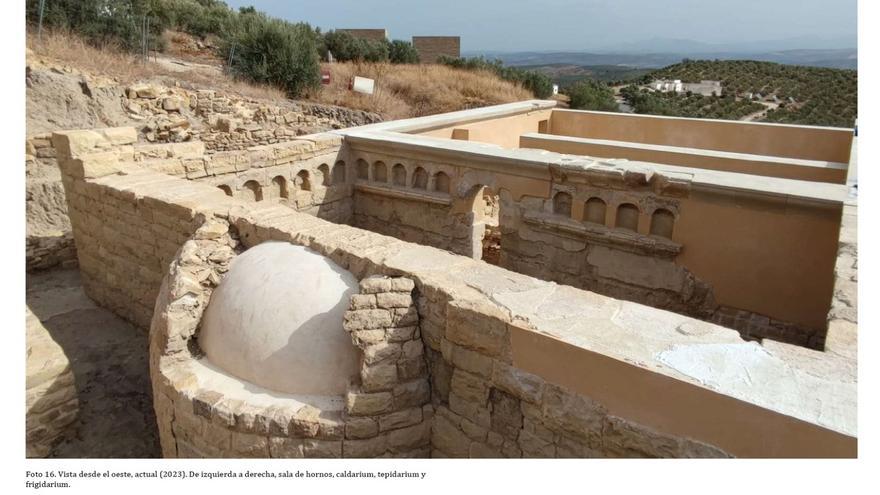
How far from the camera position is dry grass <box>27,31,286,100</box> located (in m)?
11.9

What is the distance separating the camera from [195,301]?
13.6ft

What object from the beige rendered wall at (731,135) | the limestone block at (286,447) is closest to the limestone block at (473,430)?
the limestone block at (286,447)

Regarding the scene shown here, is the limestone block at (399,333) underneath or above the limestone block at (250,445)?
above

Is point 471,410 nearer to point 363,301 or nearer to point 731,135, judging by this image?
point 363,301

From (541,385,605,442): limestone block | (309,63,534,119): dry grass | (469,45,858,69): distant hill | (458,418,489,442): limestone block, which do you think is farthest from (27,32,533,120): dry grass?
(541,385,605,442): limestone block

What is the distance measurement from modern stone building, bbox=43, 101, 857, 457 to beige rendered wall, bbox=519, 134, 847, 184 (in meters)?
0.03

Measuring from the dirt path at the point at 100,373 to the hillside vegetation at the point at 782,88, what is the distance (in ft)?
81.0

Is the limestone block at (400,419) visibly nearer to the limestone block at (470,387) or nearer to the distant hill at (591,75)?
the limestone block at (470,387)

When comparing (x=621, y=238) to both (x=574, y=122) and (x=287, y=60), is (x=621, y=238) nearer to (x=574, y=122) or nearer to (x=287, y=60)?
(x=574, y=122)

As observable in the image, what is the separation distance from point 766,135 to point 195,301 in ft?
31.5

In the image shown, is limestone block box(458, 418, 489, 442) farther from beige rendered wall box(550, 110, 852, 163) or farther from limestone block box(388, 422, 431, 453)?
beige rendered wall box(550, 110, 852, 163)

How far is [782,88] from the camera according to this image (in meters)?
35.0

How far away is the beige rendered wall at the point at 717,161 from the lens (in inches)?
275
